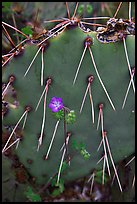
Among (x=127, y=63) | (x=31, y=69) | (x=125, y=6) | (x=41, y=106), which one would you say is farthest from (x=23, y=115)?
(x=125, y=6)

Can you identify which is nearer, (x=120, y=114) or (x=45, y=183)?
(x=120, y=114)

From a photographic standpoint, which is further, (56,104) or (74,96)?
(74,96)

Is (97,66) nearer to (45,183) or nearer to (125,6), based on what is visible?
(45,183)

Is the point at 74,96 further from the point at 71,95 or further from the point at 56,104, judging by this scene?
the point at 56,104

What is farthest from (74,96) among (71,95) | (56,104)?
(56,104)
